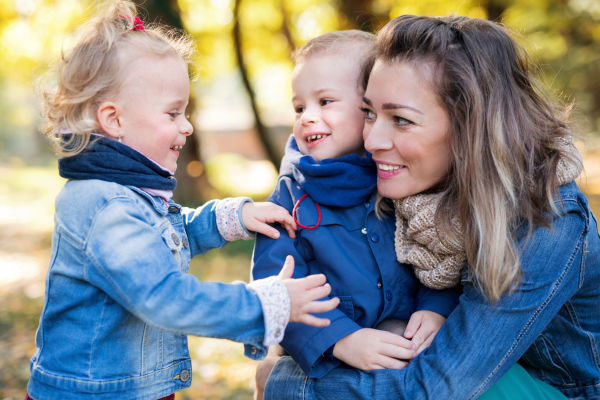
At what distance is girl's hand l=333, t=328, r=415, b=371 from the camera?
5.97 ft

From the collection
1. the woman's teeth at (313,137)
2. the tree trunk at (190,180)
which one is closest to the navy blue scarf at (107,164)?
the woman's teeth at (313,137)

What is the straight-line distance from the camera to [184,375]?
1.95m

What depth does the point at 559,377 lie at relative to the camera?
6.51ft

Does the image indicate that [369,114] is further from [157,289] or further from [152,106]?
[157,289]

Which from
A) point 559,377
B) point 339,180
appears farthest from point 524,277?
point 339,180

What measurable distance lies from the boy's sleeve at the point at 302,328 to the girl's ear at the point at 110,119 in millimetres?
735

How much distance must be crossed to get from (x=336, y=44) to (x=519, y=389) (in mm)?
1652

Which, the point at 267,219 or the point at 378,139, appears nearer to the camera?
the point at 378,139

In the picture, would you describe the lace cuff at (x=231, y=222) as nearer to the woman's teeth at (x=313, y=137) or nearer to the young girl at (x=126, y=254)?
the young girl at (x=126, y=254)

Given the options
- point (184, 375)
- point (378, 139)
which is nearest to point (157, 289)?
point (184, 375)

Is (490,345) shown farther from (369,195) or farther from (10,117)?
(10,117)

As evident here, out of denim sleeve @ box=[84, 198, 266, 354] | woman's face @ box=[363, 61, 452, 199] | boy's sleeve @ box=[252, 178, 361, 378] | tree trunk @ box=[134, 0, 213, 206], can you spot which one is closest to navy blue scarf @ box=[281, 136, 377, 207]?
woman's face @ box=[363, 61, 452, 199]

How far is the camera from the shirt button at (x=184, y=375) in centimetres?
195

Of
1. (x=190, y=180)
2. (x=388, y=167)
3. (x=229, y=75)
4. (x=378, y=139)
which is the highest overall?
(x=378, y=139)
